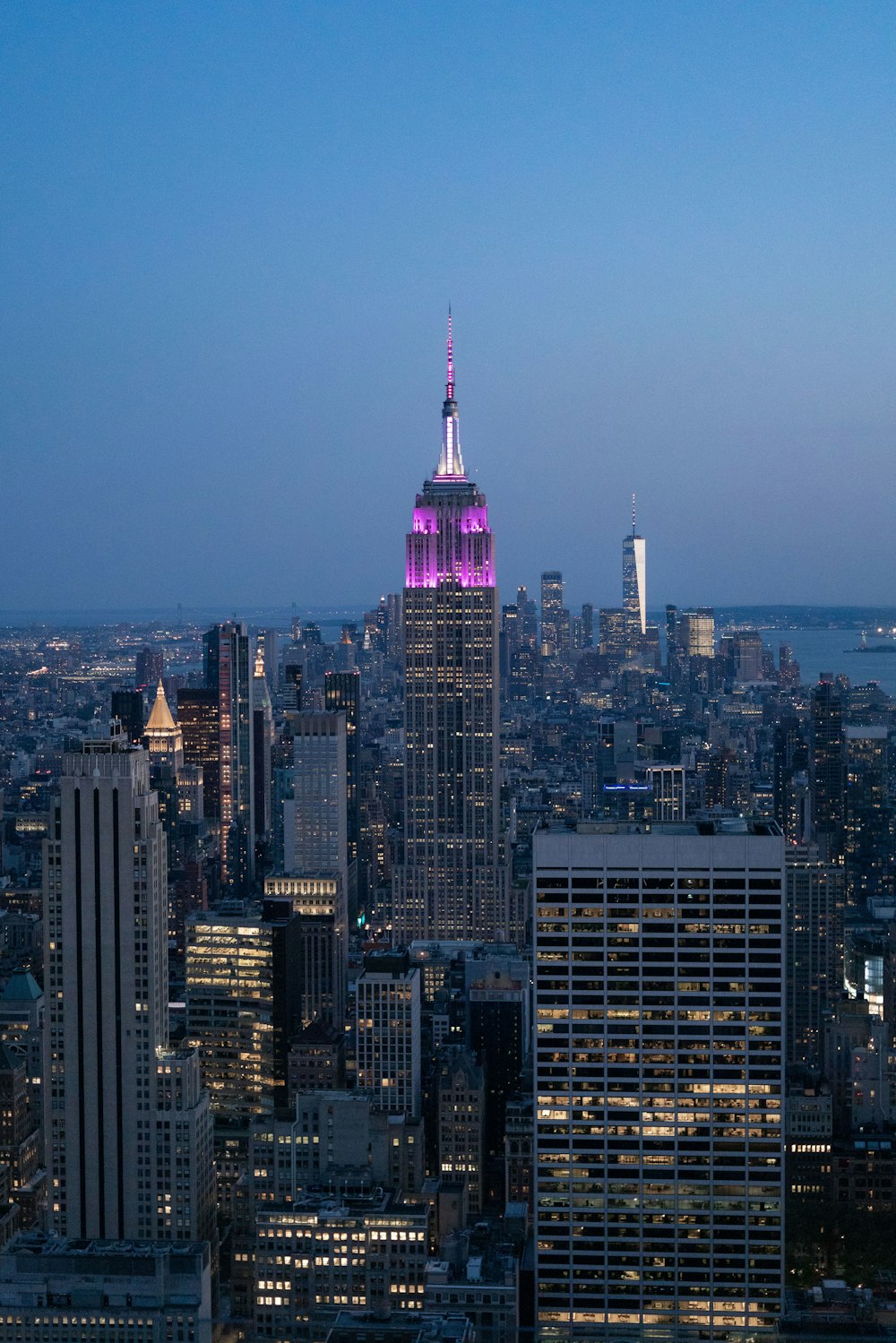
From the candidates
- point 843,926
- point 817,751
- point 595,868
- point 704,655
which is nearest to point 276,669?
point 704,655

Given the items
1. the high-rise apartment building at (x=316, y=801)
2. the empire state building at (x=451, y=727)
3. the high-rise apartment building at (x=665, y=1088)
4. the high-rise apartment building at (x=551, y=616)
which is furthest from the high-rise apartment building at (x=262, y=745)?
the high-rise apartment building at (x=665, y=1088)

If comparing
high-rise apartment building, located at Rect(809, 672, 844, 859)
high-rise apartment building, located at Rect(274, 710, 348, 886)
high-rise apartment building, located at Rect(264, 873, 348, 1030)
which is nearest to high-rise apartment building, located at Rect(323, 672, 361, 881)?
high-rise apartment building, located at Rect(274, 710, 348, 886)

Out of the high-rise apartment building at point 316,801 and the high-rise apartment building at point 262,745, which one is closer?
the high-rise apartment building at point 316,801

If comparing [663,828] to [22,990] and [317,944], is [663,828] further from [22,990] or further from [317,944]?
[317,944]

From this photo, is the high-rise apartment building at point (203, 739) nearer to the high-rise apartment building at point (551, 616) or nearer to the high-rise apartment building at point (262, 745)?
Result: the high-rise apartment building at point (262, 745)

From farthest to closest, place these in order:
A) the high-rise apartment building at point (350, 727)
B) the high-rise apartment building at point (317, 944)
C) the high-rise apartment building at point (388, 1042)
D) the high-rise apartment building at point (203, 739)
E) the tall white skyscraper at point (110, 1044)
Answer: the high-rise apartment building at point (203, 739) → the high-rise apartment building at point (350, 727) → the high-rise apartment building at point (317, 944) → the high-rise apartment building at point (388, 1042) → the tall white skyscraper at point (110, 1044)

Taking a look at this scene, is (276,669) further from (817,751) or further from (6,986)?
(6,986)
